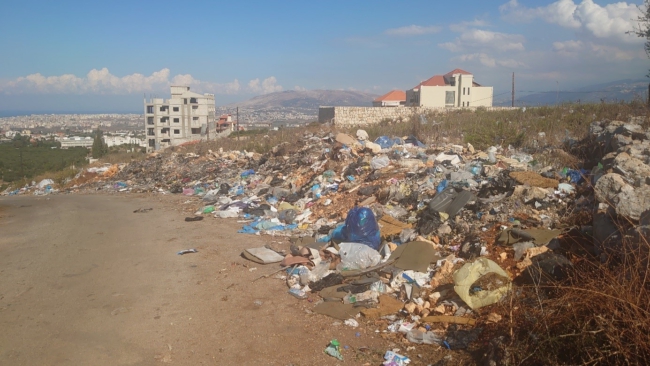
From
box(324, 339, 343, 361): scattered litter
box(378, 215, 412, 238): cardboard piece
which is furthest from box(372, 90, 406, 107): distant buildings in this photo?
box(324, 339, 343, 361): scattered litter

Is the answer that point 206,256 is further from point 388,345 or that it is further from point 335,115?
point 335,115

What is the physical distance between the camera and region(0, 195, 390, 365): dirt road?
369 centimetres

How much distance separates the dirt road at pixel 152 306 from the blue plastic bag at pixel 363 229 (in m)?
1.15

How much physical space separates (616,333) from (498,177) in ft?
15.7

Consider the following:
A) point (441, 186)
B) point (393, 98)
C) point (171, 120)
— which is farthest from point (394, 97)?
point (441, 186)

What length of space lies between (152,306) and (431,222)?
12.2ft

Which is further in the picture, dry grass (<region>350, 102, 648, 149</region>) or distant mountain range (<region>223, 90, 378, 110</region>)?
distant mountain range (<region>223, 90, 378, 110</region>)

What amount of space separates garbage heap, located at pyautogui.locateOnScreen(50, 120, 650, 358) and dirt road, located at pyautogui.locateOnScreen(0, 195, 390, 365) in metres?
0.39

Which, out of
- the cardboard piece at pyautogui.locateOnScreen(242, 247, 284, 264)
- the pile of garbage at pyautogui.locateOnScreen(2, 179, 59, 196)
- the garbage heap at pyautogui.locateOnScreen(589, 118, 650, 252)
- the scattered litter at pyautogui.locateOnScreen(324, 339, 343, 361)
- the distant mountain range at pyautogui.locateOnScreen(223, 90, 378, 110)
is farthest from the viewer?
the distant mountain range at pyautogui.locateOnScreen(223, 90, 378, 110)

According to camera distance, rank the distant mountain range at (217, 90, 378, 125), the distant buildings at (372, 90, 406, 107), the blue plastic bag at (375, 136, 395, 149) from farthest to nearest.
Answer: the distant mountain range at (217, 90, 378, 125)
the distant buildings at (372, 90, 406, 107)
the blue plastic bag at (375, 136, 395, 149)

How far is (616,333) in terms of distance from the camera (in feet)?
7.88

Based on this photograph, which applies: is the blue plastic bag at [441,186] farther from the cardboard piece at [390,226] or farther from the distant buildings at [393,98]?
the distant buildings at [393,98]

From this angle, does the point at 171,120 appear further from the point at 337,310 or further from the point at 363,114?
the point at 337,310

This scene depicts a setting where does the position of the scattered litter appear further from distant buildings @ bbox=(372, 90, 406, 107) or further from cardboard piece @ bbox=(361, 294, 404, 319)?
distant buildings @ bbox=(372, 90, 406, 107)
